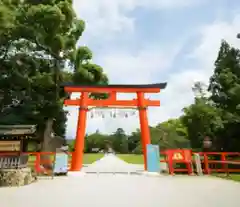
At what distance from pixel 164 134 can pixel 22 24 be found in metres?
30.2

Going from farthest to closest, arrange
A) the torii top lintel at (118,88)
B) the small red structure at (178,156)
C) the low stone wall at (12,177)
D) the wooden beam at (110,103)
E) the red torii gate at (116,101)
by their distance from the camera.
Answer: the wooden beam at (110,103), the torii top lintel at (118,88), the red torii gate at (116,101), the small red structure at (178,156), the low stone wall at (12,177)

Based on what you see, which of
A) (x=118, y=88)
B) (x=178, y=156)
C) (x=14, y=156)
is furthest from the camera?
(x=118, y=88)

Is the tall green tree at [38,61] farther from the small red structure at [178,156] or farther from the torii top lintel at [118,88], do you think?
the small red structure at [178,156]

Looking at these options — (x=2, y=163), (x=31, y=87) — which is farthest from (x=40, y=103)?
(x=2, y=163)

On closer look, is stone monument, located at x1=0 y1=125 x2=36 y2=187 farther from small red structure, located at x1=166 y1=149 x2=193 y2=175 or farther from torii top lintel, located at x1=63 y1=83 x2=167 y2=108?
small red structure, located at x1=166 y1=149 x2=193 y2=175

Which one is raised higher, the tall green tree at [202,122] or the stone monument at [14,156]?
the tall green tree at [202,122]

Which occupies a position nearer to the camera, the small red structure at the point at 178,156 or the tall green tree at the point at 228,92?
the small red structure at the point at 178,156

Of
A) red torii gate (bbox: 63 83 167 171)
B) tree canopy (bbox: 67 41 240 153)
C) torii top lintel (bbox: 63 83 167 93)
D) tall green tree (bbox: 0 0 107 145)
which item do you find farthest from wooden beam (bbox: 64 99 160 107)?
tree canopy (bbox: 67 41 240 153)

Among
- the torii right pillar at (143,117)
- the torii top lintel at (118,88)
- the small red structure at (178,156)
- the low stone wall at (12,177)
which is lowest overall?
the low stone wall at (12,177)

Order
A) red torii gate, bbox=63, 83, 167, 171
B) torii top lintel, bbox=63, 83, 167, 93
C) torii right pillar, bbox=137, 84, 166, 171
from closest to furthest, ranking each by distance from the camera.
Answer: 1. torii right pillar, bbox=137, 84, 166, 171
2. red torii gate, bbox=63, 83, 167, 171
3. torii top lintel, bbox=63, 83, 167, 93

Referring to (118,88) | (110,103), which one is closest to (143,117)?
(110,103)

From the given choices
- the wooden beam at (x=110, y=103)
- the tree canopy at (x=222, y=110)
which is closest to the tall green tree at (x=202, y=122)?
the tree canopy at (x=222, y=110)

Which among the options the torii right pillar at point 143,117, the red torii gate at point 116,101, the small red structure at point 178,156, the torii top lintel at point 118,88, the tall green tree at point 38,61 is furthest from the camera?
the tall green tree at point 38,61

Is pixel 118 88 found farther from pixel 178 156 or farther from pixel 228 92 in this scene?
pixel 228 92
